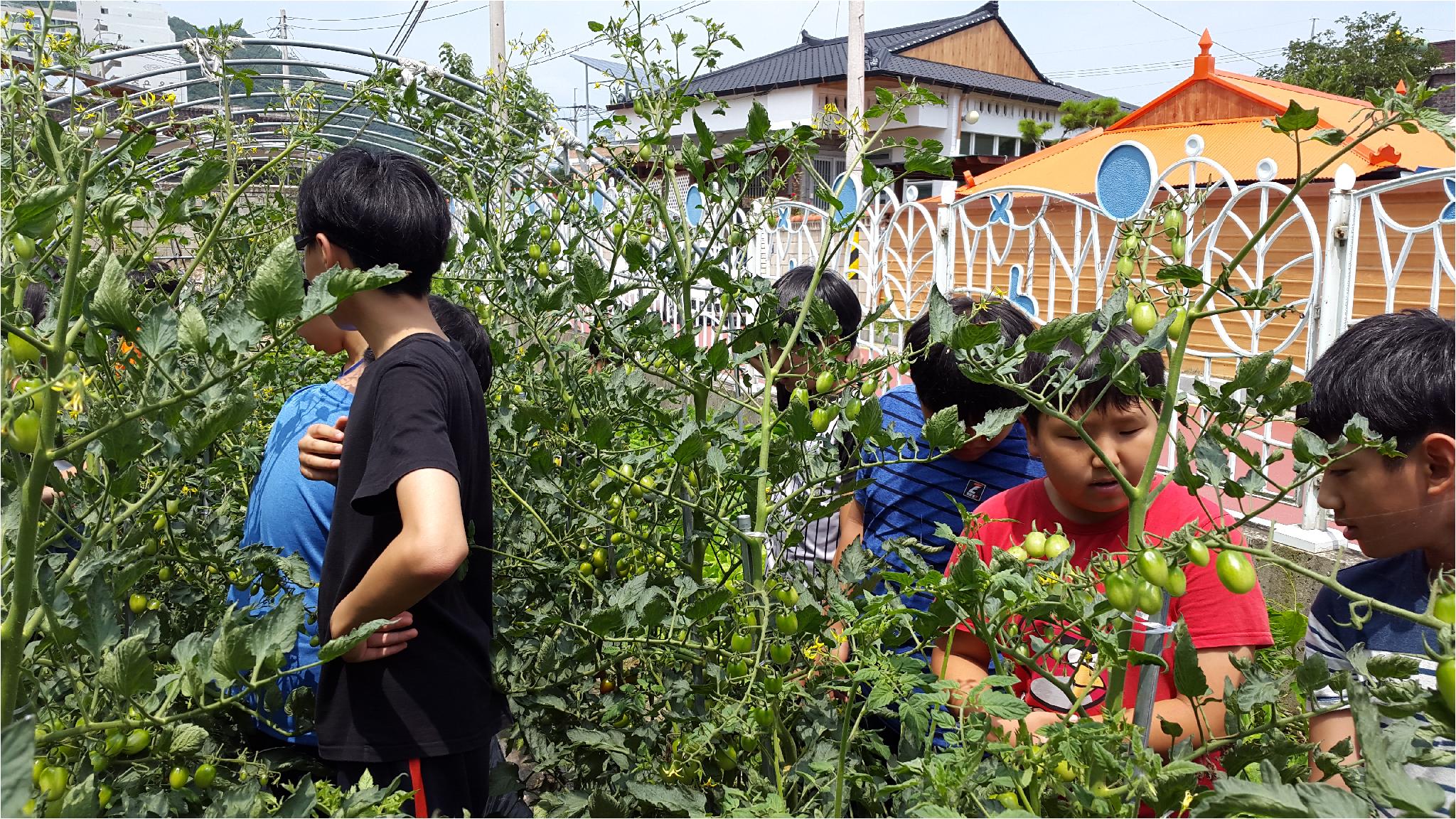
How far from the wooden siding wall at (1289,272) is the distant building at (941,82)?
15.5 ft

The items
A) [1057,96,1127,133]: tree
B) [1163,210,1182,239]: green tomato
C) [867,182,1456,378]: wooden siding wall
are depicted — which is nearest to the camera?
[1163,210,1182,239]: green tomato

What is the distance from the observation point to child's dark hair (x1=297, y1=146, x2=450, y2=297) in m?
1.61

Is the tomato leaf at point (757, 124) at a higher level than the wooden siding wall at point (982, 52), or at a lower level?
lower

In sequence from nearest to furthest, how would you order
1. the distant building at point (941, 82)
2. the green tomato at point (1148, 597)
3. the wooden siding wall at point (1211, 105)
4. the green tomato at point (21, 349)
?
1. the green tomato at point (1148, 597)
2. the green tomato at point (21, 349)
3. the wooden siding wall at point (1211, 105)
4. the distant building at point (941, 82)

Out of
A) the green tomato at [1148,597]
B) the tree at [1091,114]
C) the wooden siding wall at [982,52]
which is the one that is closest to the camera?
the green tomato at [1148,597]

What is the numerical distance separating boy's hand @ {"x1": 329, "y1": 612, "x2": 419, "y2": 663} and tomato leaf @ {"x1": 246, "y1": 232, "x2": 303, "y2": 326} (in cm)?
79

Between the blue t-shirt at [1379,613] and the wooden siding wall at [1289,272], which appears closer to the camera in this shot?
the blue t-shirt at [1379,613]

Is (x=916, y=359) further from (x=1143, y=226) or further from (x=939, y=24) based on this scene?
(x=939, y=24)

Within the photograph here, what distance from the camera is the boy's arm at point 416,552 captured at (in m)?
1.32

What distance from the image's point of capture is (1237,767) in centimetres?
86

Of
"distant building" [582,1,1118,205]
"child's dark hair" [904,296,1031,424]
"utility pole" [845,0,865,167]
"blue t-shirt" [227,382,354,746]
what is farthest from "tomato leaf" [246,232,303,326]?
"distant building" [582,1,1118,205]

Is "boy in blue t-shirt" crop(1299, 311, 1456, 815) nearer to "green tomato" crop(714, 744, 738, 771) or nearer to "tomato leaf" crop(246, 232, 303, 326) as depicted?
"green tomato" crop(714, 744, 738, 771)

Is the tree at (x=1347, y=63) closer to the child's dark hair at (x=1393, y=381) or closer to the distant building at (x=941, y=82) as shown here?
the distant building at (x=941, y=82)

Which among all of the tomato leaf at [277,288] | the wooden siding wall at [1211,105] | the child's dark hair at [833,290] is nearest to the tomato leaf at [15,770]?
the tomato leaf at [277,288]
